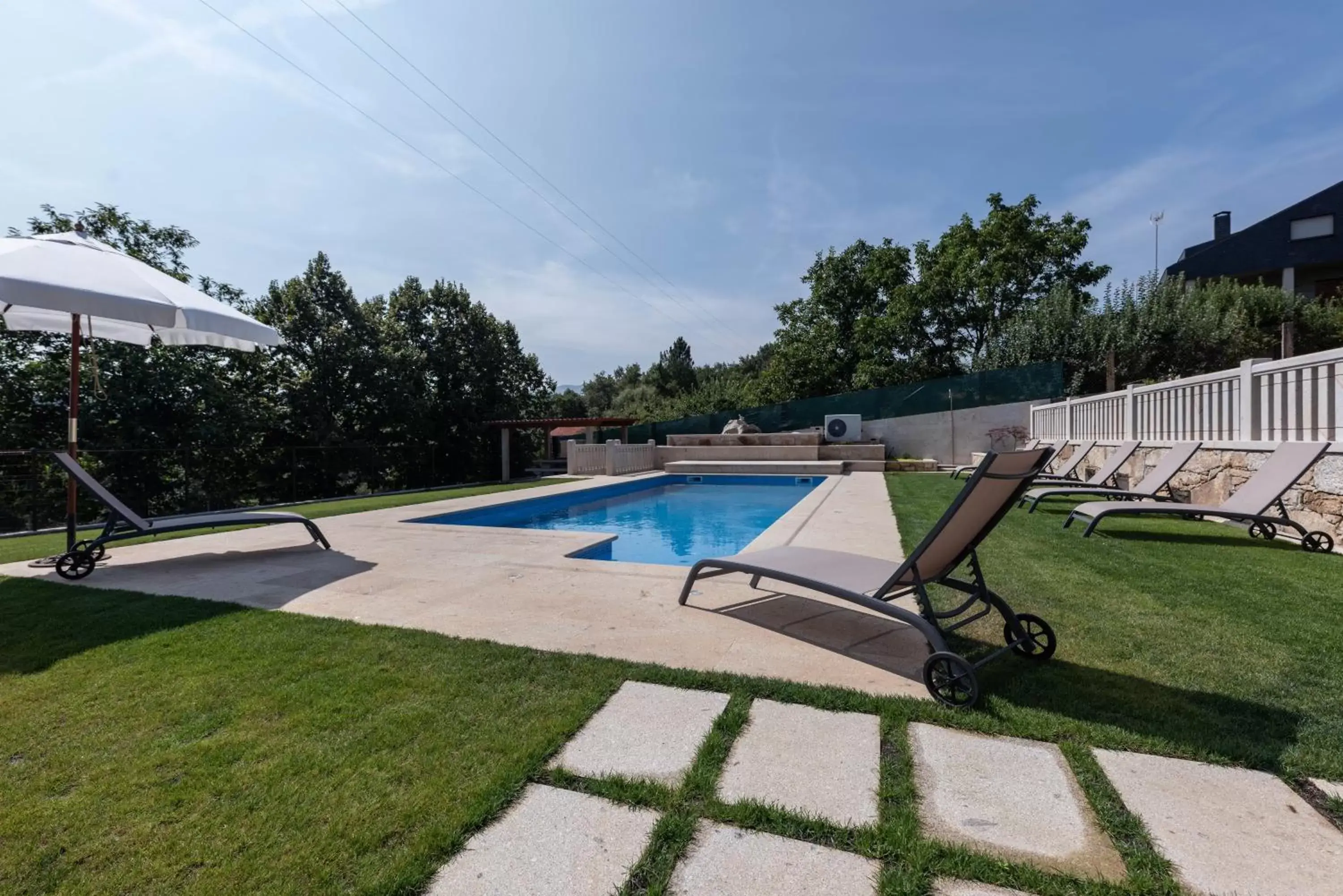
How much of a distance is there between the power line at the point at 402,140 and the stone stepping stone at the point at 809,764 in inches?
457

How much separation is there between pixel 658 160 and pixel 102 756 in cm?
1674

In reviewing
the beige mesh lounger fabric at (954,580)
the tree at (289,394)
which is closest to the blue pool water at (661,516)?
the beige mesh lounger fabric at (954,580)

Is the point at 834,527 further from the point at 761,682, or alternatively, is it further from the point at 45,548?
the point at 45,548

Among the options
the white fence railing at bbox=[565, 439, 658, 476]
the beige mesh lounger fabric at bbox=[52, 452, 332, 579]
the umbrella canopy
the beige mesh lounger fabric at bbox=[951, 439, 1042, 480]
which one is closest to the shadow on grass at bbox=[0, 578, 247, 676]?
the beige mesh lounger fabric at bbox=[52, 452, 332, 579]

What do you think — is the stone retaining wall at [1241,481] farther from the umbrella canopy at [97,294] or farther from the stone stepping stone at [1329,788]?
the umbrella canopy at [97,294]

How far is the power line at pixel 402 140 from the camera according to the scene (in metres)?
8.73

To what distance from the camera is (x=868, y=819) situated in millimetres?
1650

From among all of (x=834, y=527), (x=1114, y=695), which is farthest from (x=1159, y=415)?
(x=1114, y=695)

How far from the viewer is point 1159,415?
328 inches

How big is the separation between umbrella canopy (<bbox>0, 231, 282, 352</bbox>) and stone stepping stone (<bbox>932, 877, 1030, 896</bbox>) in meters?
5.93

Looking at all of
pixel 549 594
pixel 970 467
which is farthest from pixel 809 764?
pixel 970 467

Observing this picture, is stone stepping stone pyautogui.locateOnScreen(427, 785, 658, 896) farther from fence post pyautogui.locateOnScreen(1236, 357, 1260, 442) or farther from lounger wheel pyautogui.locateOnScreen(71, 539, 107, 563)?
fence post pyautogui.locateOnScreen(1236, 357, 1260, 442)

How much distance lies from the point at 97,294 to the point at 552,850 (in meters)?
5.39

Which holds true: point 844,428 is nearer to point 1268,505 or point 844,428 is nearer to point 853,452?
point 853,452
